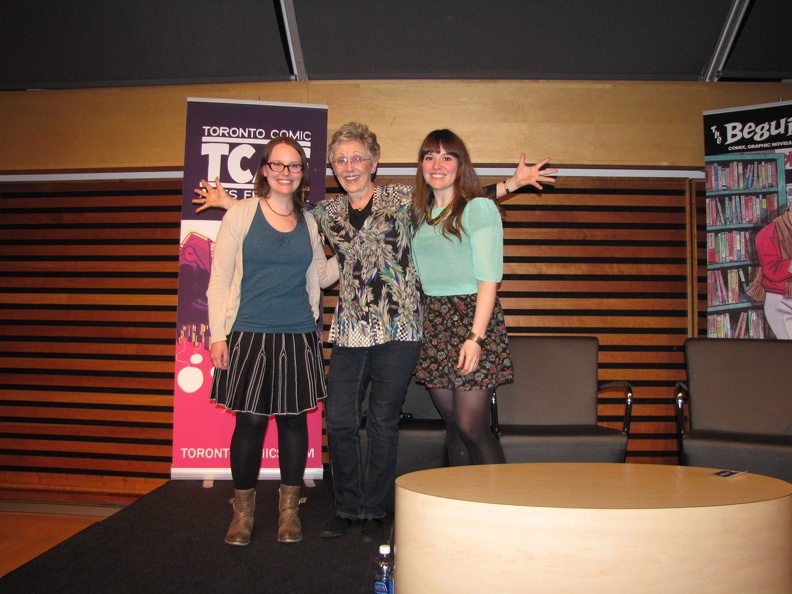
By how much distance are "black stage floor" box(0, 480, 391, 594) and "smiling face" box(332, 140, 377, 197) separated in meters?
1.58

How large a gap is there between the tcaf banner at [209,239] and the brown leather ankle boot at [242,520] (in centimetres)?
88

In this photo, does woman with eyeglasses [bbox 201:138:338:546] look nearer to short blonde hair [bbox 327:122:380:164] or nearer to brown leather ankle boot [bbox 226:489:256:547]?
brown leather ankle boot [bbox 226:489:256:547]

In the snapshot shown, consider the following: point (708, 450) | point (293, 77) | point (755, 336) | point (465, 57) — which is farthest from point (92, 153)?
point (755, 336)

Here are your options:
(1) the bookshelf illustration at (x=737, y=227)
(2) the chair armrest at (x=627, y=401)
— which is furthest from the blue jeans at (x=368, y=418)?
(1) the bookshelf illustration at (x=737, y=227)

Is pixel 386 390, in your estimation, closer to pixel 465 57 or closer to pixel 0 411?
pixel 465 57

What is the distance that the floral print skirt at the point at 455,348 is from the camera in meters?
2.54

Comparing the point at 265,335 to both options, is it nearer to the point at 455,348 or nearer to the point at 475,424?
the point at 455,348

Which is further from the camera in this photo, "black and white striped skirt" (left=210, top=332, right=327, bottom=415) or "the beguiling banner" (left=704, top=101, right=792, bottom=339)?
"the beguiling banner" (left=704, top=101, right=792, bottom=339)

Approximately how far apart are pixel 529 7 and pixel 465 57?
19.4 inches

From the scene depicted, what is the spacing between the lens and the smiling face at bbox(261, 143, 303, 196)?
2643 millimetres

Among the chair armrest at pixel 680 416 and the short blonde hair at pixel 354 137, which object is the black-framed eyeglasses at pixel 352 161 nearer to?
the short blonde hair at pixel 354 137

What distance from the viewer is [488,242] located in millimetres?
2482

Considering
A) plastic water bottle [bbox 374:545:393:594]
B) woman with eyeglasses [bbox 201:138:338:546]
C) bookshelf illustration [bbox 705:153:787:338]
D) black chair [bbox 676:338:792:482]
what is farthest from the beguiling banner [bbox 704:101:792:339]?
plastic water bottle [bbox 374:545:393:594]

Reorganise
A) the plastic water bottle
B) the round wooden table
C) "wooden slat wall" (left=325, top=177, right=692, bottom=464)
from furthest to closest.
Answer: "wooden slat wall" (left=325, top=177, right=692, bottom=464) → the plastic water bottle → the round wooden table
